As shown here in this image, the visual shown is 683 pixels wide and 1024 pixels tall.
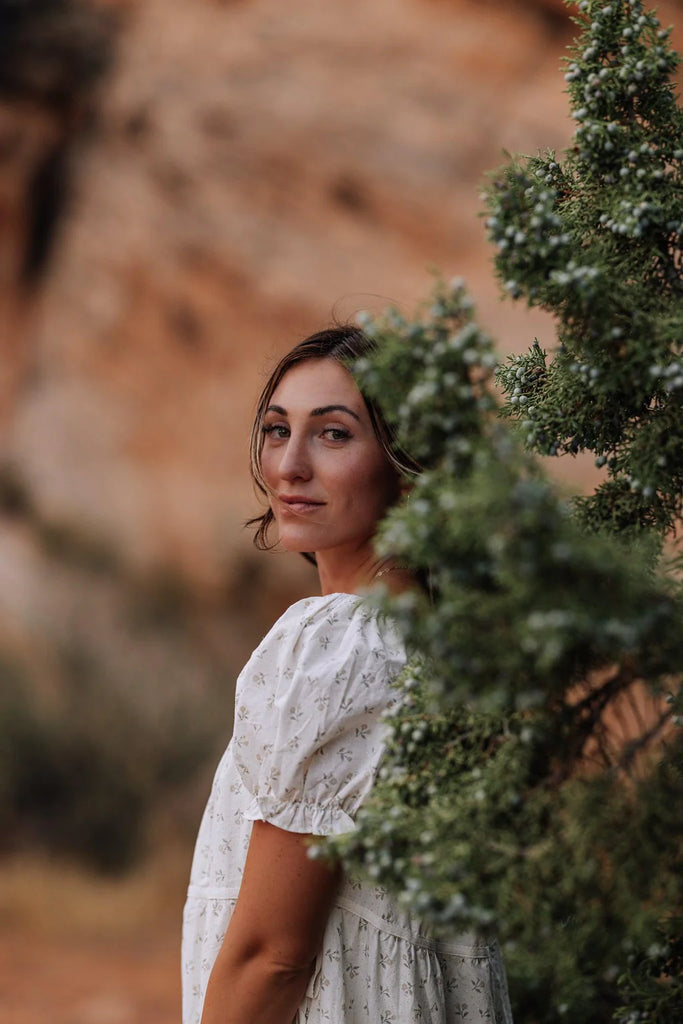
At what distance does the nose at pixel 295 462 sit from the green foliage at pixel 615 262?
0.24 meters

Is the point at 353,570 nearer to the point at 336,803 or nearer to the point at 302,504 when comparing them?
the point at 302,504

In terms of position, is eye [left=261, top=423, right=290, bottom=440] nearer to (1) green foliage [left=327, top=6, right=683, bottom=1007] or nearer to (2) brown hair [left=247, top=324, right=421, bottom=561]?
(2) brown hair [left=247, top=324, right=421, bottom=561]

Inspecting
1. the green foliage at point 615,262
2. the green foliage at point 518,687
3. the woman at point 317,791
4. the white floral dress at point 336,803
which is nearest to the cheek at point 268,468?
the woman at point 317,791

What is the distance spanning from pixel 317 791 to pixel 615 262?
1.73 feet

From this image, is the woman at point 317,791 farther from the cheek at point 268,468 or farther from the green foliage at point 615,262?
the green foliage at point 615,262

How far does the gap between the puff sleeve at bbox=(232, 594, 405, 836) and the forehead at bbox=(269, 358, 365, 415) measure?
251 millimetres

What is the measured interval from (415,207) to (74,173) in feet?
4.74

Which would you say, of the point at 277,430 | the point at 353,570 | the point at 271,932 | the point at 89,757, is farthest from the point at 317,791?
the point at 89,757

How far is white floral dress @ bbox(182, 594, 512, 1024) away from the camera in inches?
35.0

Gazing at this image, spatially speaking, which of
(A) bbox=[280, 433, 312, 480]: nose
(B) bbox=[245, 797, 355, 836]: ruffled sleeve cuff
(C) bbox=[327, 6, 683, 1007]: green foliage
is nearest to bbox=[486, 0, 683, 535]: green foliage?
(C) bbox=[327, 6, 683, 1007]: green foliage

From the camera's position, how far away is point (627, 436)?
887mm

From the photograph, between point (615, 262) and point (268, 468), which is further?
point (268, 468)

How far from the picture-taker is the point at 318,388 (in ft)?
3.49

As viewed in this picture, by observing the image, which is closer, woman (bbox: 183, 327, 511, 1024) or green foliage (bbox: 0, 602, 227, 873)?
A: woman (bbox: 183, 327, 511, 1024)
